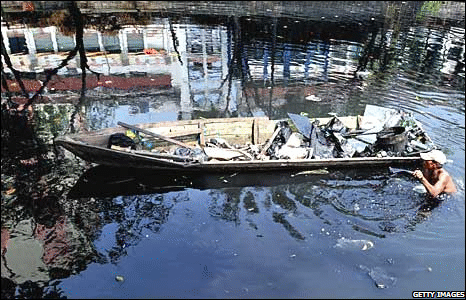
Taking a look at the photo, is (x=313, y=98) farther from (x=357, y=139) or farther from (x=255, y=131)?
(x=255, y=131)

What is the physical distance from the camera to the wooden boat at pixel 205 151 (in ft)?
25.3

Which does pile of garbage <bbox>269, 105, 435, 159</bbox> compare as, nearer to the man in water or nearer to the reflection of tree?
the man in water

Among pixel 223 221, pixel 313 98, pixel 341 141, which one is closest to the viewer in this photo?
pixel 223 221

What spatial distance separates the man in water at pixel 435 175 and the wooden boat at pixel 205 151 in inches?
28.6

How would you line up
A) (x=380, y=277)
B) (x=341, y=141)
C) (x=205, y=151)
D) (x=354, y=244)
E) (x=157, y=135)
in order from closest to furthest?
(x=380, y=277)
(x=354, y=244)
(x=157, y=135)
(x=205, y=151)
(x=341, y=141)


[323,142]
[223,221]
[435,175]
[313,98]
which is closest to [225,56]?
[313,98]

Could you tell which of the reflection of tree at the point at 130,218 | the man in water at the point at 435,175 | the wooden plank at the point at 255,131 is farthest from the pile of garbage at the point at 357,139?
the reflection of tree at the point at 130,218

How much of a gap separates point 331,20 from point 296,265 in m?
20.8

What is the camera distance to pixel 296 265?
6.23m

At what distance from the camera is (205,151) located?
8.42 metres

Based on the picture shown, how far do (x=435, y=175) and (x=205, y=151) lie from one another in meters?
4.74

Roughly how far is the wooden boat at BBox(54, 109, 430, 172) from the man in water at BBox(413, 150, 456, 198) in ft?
2.39

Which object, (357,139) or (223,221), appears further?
(357,139)

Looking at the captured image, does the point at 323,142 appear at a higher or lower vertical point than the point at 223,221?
higher
